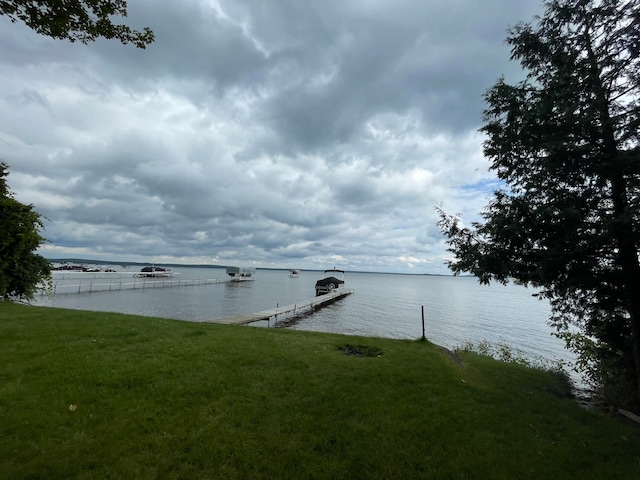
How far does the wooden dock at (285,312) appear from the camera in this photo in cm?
1816

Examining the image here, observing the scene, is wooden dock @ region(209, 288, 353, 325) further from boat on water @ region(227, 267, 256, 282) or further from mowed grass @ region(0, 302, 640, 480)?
boat on water @ region(227, 267, 256, 282)

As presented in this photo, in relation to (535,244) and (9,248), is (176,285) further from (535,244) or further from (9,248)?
(535,244)

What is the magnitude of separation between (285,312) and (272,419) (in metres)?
22.1

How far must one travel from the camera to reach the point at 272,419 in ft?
14.8

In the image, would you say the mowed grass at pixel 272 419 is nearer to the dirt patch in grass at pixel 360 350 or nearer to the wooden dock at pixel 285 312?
the dirt patch in grass at pixel 360 350

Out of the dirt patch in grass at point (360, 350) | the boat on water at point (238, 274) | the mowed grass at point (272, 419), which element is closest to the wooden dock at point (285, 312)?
the dirt patch in grass at point (360, 350)

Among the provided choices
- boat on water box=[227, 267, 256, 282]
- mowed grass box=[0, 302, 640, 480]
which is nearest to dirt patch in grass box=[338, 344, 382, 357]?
mowed grass box=[0, 302, 640, 480]

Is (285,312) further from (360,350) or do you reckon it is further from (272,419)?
(272,419)

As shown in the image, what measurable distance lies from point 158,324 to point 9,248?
9660 mm

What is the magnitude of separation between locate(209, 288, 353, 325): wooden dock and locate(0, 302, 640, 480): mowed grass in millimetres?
10010

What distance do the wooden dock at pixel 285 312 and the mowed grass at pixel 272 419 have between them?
10010 millimetres

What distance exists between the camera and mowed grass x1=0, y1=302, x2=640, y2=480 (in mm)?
3520

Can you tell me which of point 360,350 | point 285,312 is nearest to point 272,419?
point 360,350

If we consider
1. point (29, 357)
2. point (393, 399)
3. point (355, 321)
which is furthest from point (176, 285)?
point (393, 399)
